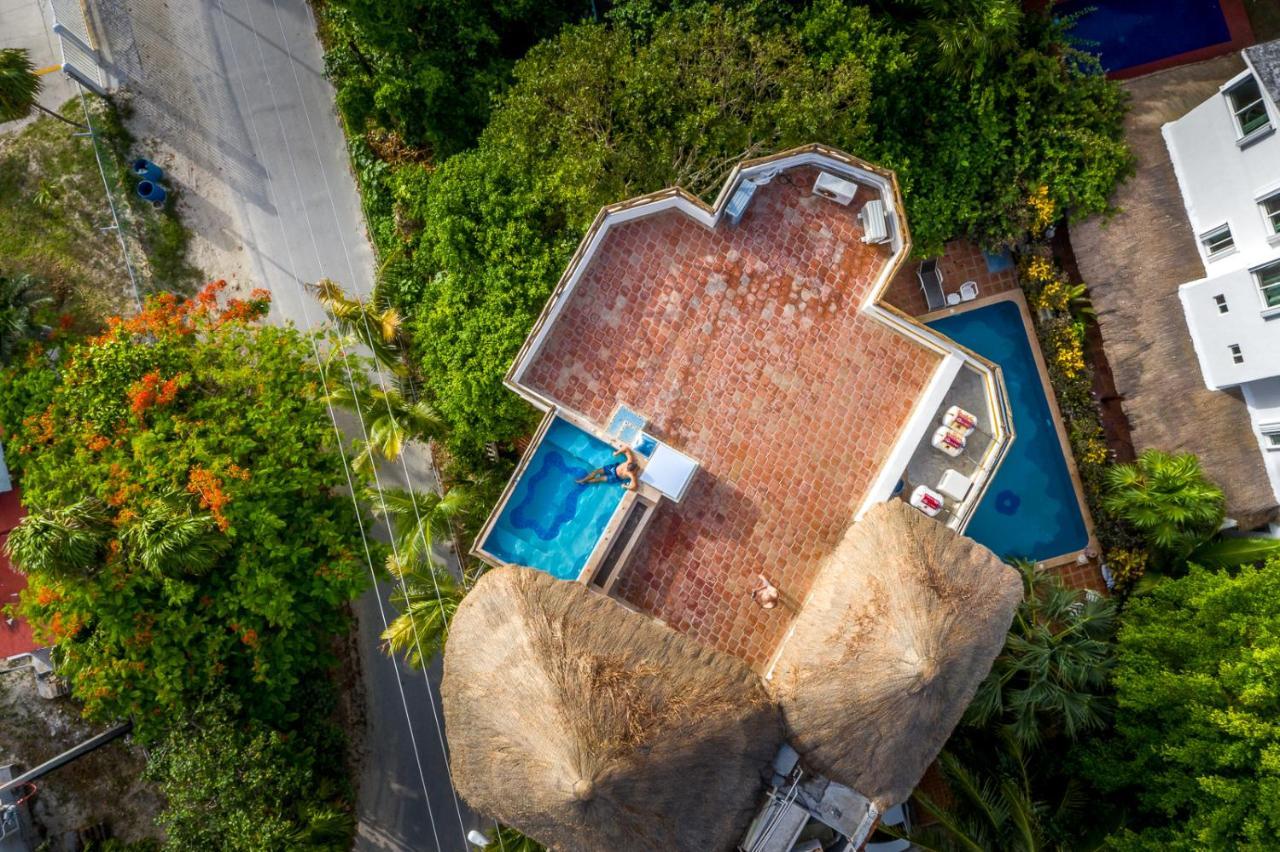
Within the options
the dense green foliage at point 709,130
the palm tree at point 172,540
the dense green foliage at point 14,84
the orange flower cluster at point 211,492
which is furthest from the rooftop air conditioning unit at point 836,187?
the dense green foliage at point 14,84

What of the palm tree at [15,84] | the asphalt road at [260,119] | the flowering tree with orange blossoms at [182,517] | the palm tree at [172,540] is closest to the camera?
the palm tree at [172,540]

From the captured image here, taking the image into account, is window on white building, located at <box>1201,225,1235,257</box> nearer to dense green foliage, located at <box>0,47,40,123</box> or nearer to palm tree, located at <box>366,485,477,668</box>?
palm tree, located at <box>366,485,477,668</box>

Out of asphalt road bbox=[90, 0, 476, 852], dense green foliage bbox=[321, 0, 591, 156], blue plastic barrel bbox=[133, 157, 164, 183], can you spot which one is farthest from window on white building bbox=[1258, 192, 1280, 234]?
blue plastic barrel bbox=[133, 157, 164, 183]

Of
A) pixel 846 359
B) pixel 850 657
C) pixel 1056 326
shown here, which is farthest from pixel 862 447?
pixel 1056 326

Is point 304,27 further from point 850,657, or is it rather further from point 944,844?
point 944,844

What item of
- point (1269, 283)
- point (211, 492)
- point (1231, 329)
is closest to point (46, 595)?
point (211, 492)

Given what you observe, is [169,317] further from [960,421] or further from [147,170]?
[960,421]

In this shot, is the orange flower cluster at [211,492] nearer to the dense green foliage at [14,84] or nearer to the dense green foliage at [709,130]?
the dense green foliage at [709,130]
